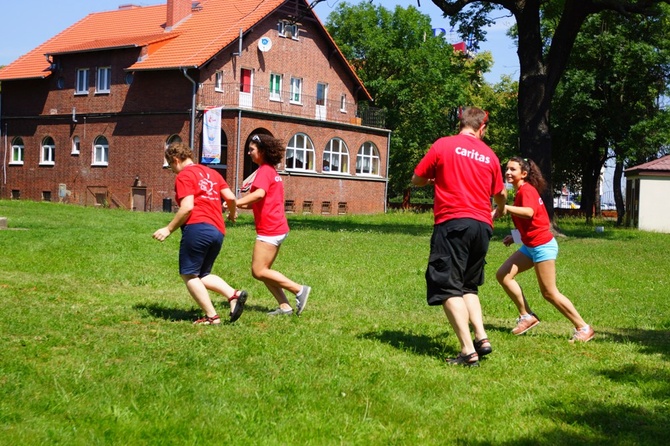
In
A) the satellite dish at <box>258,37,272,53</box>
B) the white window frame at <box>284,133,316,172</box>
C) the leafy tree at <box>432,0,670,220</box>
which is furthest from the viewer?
the white window frame at <box>284,133,316,172</box>

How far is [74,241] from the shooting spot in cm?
1841

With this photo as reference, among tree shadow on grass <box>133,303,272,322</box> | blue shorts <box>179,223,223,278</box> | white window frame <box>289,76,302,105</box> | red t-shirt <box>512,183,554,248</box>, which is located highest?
white window frame <box>289,76,302,105</box>

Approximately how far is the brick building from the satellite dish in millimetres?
53

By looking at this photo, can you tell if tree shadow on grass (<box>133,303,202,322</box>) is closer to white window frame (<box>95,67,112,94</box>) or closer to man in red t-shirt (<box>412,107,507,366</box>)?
man in red t-shirt (<box>412,107,507,366</box>)

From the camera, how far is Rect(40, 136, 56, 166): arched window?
52.4 m

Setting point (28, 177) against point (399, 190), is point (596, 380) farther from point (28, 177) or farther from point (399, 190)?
point (399, 190)

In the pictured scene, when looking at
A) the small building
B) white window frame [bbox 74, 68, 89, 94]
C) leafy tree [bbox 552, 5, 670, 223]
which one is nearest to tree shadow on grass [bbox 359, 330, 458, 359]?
the small building

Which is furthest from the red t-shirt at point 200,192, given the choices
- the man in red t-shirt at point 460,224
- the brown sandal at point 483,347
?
the brown sandal at point 483,347

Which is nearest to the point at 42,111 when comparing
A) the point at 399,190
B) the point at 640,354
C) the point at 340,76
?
the point at 340,76

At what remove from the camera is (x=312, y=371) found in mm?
6957

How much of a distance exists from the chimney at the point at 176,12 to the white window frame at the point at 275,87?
6.45 metres

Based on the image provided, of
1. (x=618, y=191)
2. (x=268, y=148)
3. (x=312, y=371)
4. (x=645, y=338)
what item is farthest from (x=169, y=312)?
(x=618, y=191)

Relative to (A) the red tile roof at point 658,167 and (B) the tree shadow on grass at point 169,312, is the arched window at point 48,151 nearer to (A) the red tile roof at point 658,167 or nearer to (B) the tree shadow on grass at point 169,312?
(A) the red tile roof at point 658,167

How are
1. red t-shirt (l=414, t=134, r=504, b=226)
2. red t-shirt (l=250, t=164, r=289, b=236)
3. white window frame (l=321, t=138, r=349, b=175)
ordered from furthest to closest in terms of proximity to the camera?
1. white window frame (l=321, t=138, r=349, b=175)
2. red t-shirt (l=250, t=164, r=289, b=236)
3. red t-shirt (l=414, t=134, r=504, b=226)
